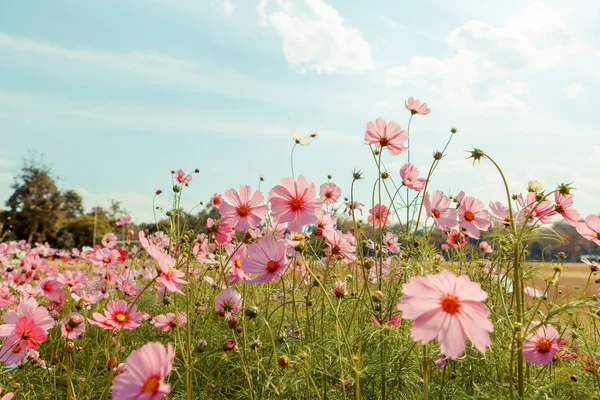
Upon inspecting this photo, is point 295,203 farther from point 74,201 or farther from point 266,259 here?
point 74,201

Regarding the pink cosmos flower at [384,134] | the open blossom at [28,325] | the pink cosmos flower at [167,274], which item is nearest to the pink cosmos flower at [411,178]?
the pink cosmos flower at [384,134]

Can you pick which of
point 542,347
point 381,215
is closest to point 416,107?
point 381,215

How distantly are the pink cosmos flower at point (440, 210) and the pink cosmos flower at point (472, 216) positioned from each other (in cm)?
5

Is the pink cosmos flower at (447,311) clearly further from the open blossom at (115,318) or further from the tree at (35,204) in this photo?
the tree at (35,204)

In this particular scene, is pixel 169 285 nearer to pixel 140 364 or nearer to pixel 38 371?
pixel 140 364

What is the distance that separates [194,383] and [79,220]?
2492cm

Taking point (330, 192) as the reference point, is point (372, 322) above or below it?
below

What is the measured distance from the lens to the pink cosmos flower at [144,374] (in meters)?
0.64

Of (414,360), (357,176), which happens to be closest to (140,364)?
(414,360)

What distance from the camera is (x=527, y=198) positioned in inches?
46.4

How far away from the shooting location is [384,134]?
5.05 feet

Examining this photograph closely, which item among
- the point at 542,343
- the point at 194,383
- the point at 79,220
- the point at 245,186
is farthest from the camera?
the point at 79,220

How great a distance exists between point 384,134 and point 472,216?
43 centimetres

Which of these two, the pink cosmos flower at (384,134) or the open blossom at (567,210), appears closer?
the open blossom at (567,210)
